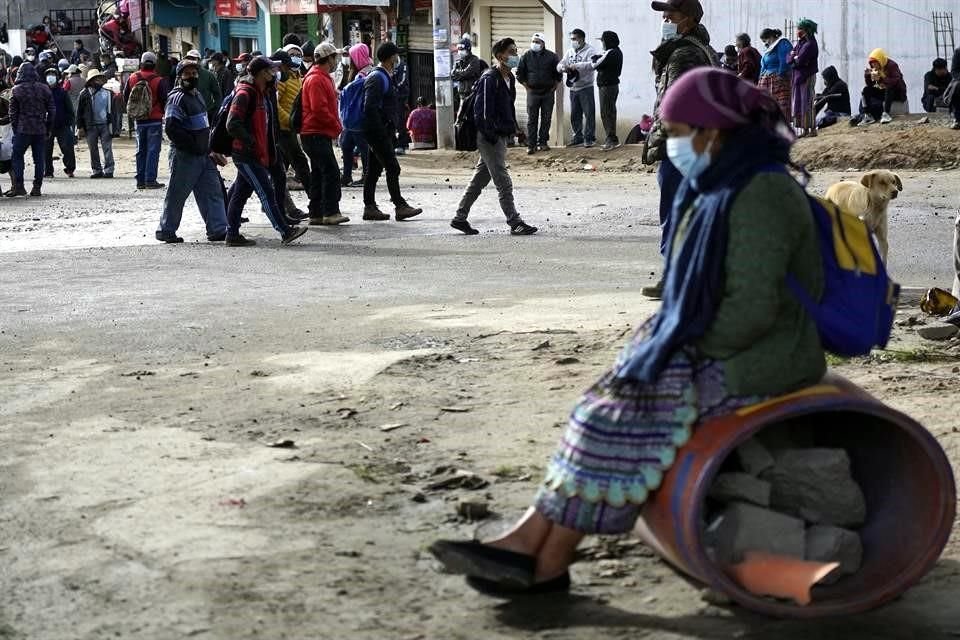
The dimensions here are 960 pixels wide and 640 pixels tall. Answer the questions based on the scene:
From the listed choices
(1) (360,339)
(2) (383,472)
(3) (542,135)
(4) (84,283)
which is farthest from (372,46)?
(2) (383,472)

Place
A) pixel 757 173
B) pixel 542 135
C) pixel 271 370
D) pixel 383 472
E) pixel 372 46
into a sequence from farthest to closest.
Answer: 1. pixel 372 46
2. pixel 542 135
3. pixel 271 370
4. pixel 383 472
5. pixel 757 173

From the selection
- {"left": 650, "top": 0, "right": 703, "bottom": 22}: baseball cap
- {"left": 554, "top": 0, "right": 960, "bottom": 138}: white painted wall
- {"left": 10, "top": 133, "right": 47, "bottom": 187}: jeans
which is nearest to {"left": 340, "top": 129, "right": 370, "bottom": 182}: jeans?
{"left": 10, "top": 133, "right": 47, "bottom": 187}: jeans

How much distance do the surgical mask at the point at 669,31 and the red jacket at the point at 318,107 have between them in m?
3.14

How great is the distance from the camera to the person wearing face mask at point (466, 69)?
24594 mm

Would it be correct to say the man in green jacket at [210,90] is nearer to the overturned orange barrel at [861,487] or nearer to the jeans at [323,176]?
the jeans at [323,176]

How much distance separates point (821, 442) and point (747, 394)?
0.66 metres

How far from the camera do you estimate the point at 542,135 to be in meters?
25.3

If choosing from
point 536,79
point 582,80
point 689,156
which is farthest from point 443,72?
point 689,156

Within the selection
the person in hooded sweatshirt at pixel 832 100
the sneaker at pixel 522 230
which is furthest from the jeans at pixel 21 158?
the person in hooded sweatshirt at pixel 832 100

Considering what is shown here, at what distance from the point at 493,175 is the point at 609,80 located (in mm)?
11097

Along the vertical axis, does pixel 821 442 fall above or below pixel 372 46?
below

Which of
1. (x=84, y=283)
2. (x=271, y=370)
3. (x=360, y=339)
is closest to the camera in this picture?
(x=271, y=370)

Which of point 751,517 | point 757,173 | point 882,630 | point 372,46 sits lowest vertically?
point 882,630

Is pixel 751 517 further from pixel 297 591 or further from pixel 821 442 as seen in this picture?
pixel 297 591
